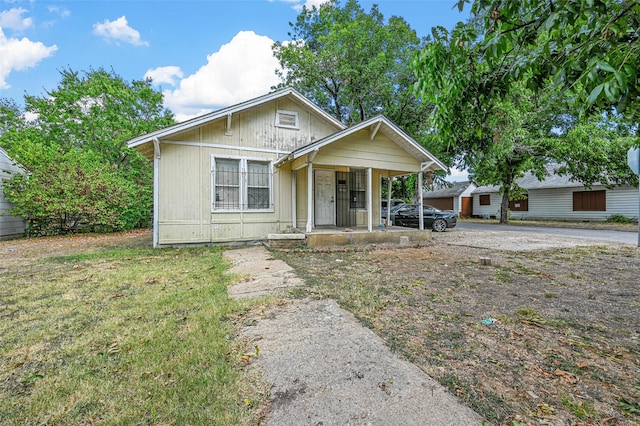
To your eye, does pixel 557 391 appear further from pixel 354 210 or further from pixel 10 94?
pixel 10 94

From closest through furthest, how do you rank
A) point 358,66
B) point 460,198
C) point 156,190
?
point 156,190 < point 358,66 < point 460,198

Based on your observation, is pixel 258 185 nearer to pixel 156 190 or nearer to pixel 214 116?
pixel 214 116

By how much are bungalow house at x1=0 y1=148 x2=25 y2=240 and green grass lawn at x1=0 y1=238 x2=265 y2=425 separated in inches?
352

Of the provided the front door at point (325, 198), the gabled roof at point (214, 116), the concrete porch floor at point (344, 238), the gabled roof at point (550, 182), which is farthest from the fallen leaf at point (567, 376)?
the gabled roof at point (550, 182)

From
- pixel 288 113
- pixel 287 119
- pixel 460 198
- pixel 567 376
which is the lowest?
pixel 567 376

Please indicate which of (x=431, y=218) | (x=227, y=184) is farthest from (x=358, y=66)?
(x=227, y=184)

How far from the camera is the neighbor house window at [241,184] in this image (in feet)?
30.5

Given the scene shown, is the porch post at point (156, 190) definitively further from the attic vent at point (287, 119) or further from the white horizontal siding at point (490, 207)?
the white horizontal siding at point (490, 207)

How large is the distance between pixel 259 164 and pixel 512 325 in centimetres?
839

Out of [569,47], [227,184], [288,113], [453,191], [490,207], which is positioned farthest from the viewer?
[453,191]

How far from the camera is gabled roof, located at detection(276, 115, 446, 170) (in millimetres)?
8273

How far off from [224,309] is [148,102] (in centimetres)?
A: 2136

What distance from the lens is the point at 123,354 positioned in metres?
2.59

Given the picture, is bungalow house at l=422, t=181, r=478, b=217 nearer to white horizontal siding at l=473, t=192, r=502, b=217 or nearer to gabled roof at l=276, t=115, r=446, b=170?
white horizontal siding at l=473, t=192, r=502, b=217
